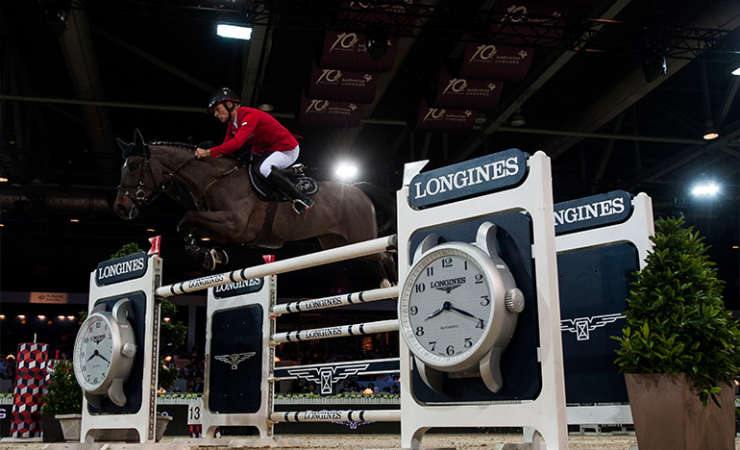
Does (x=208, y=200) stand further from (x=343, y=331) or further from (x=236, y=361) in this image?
(x=343, y=331)

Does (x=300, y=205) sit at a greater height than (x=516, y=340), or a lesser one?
greater

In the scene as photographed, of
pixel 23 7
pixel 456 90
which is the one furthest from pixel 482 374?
pixel 23 7

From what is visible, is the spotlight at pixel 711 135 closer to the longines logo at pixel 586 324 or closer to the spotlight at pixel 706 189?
the spotlight at pixel 706 189

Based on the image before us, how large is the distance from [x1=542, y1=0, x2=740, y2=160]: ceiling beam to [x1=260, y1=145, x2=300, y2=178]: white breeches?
546 centimetres

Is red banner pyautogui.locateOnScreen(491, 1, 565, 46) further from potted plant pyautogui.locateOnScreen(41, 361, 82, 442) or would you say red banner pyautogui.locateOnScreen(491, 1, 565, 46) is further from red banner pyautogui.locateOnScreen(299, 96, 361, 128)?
potted plant pyautogui.locateOnScreen(41, 361, 82, 442)

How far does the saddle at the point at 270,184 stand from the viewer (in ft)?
14.1

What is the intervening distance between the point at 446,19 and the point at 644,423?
5417 millimetres

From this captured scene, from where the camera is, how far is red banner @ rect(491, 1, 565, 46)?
7.15m

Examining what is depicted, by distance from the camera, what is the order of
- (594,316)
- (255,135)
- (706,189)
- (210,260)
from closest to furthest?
(594,316), (210,260), (255,135), (706,189)

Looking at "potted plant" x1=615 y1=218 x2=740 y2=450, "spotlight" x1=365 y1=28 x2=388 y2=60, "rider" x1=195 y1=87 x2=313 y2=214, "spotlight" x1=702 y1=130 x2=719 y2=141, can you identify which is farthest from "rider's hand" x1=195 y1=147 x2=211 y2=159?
"spotlight" x1=702 y1=130 x2=719 y2=141

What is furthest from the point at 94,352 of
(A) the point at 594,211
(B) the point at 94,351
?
(A) the point at 594,211

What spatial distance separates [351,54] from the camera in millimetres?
7395

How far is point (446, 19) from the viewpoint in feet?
24.2

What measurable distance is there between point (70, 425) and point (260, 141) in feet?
8.78
